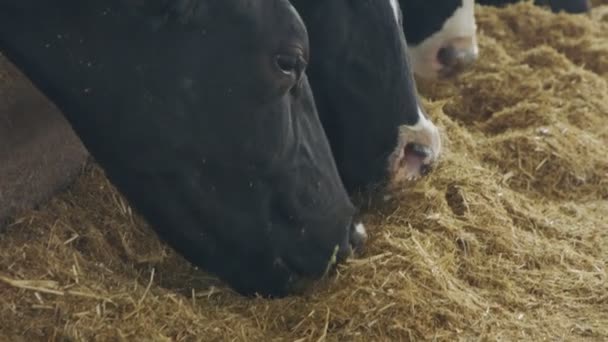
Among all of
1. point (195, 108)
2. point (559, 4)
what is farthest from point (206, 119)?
point (559, 4)

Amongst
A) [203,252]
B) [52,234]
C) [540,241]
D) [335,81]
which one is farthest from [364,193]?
[52,234]

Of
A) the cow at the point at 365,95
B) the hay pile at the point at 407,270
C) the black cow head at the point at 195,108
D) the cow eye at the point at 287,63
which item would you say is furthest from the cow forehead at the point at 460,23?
the cow eye at the point at 287,63

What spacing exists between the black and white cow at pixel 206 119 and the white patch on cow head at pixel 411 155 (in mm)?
440

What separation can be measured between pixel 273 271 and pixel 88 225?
576 mm

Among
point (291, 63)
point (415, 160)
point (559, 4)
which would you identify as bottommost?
point (559, 4)

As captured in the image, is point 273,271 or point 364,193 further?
point 364,193

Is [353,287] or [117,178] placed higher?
[117,178]

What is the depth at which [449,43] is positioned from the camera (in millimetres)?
4156

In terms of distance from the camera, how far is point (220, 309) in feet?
7.81

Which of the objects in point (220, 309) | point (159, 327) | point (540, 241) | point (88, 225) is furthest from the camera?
point (540, 241)

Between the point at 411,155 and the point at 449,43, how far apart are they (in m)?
1.30

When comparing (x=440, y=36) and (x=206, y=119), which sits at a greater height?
(x=206, y=119)

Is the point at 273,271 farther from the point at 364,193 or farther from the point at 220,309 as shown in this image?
the point at 364,193

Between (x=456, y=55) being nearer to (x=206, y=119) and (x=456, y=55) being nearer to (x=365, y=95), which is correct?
(x=365, y=95)
